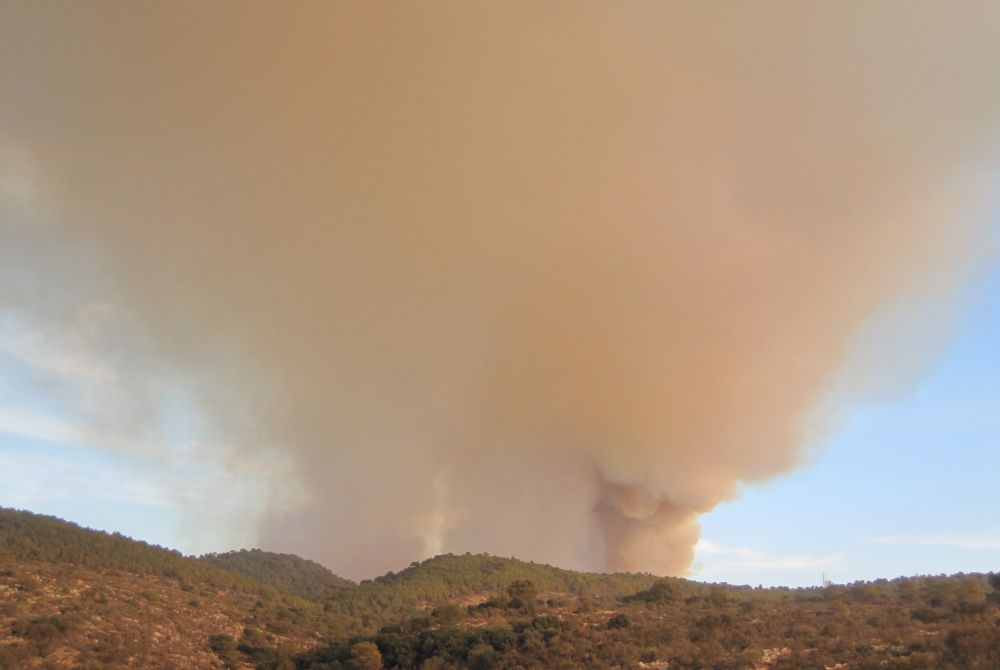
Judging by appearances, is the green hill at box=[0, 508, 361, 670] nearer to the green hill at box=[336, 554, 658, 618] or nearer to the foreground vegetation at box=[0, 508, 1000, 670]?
the foreground vegetation at box=[0, 508, 1000, 670]

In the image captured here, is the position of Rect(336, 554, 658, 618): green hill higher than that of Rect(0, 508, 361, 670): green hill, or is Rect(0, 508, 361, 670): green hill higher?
Rect(336, 554, 658, 618): green hill

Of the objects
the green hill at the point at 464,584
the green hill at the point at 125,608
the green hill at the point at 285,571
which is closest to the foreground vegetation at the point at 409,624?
the green hill at the point at 125,608

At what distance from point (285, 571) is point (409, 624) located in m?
30.1

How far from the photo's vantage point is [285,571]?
6197cm

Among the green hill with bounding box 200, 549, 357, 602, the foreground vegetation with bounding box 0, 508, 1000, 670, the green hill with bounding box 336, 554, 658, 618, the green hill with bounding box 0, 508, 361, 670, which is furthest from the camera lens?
the green hill with bounding box 200, 549, 357, 602

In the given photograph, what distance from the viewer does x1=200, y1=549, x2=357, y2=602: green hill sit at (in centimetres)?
5672

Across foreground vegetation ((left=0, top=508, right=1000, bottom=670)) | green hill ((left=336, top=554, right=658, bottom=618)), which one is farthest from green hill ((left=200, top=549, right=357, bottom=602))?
foreground vegetation ((left=0, top=508, right=1000, bottom=670))

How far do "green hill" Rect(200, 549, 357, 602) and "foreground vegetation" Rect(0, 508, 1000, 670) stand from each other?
9.89 metres

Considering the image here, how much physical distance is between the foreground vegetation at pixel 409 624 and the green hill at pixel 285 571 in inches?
390

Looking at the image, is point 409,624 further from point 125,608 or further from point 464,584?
point 464,584

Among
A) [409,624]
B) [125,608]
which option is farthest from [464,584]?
[125,608]

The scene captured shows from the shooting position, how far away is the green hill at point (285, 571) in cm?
5672

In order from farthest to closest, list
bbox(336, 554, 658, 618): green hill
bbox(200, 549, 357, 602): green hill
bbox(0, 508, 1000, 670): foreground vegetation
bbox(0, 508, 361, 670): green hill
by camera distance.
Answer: bbox(200, 549, 357, 602): green hill, bbox(336, 554, 658, 618): green hill, bbox(0, 508, 361, 670): green hill, bbox(0, 508, 1000, 670): foreground vegetation

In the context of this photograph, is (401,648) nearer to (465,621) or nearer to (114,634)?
(465,621)
